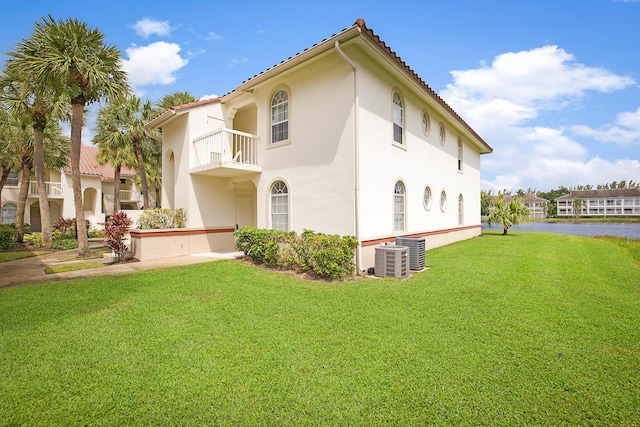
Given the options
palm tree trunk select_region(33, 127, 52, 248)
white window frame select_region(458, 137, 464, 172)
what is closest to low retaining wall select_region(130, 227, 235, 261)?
palm tree trunk select_region(33, 127, 52, 248)

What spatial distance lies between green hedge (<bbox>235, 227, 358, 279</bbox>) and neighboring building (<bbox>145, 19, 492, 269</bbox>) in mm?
682

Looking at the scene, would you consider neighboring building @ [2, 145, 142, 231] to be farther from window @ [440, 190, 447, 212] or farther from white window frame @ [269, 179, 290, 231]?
window @ [440, 190, 447, 212]

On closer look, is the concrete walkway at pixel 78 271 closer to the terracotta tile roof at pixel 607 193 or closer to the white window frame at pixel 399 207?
the white window frame at pixel 399 207

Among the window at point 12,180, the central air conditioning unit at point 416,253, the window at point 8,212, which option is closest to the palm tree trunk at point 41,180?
the window at point 8,212

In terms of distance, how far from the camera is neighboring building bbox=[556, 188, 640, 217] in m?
81.8

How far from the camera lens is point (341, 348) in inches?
153

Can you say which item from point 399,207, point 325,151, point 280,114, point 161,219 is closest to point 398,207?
point 399,207

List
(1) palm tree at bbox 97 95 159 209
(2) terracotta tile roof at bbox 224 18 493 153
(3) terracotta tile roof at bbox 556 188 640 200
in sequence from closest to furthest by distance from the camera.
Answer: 1. (2) terracotta tile roof at bbox 224 18 493 153
2. (1) palm tree at bbox 97 95 159 209
3. (3) terracotta tile roof at bbox 556 188 640 200

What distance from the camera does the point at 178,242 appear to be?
11.5 m

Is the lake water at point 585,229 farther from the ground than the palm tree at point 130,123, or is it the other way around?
the palm tree at point 130,123

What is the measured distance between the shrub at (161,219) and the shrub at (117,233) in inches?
24.1

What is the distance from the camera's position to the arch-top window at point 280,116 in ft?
33.7

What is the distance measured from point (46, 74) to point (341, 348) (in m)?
14.0

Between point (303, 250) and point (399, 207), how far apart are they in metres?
4.40
